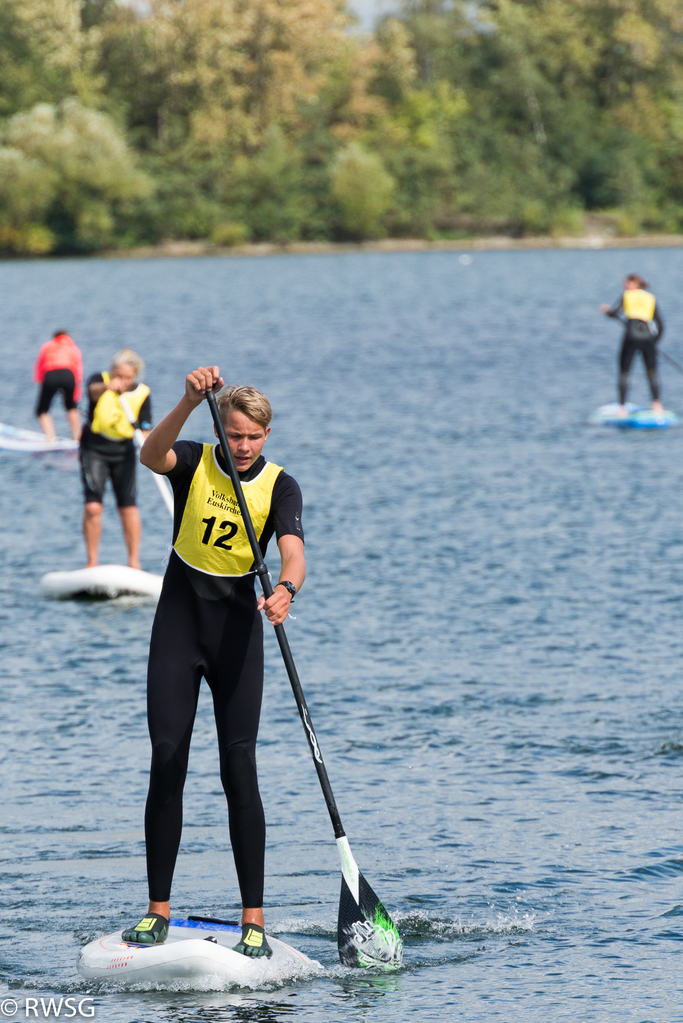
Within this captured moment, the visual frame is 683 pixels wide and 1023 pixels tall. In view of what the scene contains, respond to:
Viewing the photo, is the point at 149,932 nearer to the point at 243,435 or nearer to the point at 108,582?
the point at 243,435

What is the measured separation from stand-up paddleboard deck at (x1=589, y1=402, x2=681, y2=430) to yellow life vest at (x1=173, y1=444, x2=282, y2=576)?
57.9 feet

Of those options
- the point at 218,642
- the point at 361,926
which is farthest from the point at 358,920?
the point at 218,642

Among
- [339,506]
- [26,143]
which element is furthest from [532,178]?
[339,506]

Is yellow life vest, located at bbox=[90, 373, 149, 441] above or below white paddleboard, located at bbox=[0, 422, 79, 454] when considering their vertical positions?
above

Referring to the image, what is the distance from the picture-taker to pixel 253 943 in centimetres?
560

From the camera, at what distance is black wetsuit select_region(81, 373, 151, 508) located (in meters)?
12.3

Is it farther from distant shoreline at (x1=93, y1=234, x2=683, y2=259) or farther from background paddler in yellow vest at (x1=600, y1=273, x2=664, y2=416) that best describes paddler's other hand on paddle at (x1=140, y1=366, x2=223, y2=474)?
distant shoreline at (x1=93, y1=234, x2=683, y2=259)

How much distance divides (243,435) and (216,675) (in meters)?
0.95

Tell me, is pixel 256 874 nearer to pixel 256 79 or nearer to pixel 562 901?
pixel 562 901

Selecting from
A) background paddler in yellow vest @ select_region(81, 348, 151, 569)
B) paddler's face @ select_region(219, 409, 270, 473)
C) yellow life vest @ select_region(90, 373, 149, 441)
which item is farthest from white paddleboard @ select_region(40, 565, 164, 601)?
paddler's face @ select_region(219, 409, 270, 473)

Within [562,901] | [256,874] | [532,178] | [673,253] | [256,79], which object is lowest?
[562,901]

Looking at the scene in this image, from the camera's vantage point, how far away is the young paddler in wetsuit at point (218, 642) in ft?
18.1

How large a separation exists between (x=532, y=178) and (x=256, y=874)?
101m

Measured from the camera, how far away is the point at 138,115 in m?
101
